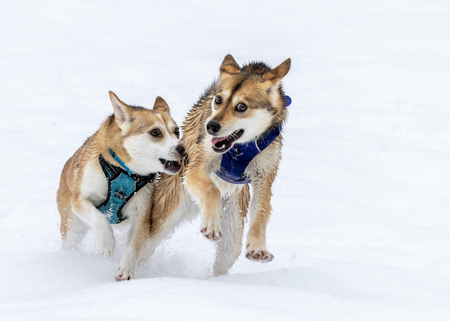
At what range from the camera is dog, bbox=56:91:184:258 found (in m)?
4.30

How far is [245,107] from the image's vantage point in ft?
12.1

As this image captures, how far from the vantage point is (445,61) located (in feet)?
42.9

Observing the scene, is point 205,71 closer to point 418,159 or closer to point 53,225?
point 418,159

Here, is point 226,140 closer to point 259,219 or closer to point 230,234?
point 259,219

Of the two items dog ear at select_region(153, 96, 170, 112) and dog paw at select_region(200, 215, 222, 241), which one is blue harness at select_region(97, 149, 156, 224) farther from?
dog paw at select_region(200, 215, 222, 241)

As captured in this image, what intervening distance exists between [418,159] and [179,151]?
4.93 metres

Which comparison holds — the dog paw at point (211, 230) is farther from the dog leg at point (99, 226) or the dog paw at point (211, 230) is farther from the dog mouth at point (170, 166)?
the dog leg at point (99, 226)

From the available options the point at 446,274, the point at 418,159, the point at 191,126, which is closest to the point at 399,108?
the point at 418,159

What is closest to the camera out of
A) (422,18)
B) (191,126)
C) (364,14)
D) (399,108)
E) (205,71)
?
(191,126)

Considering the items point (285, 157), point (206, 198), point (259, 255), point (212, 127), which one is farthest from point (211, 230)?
point (285, 157)

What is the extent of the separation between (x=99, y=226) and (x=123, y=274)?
43 cm

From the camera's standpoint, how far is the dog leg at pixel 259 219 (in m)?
3.65

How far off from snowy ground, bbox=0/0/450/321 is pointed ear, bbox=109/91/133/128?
1233mm

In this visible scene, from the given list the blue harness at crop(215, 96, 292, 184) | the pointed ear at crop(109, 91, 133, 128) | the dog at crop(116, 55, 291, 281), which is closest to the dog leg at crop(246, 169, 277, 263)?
the dog at crop(116, 55, 291, 281)
